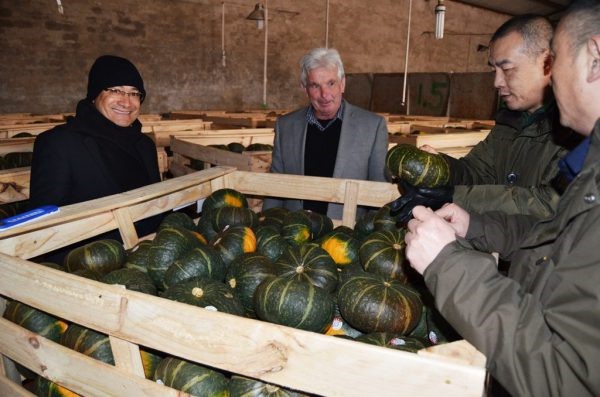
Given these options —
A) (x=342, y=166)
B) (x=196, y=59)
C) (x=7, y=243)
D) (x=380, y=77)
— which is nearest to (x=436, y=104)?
(x=380, y=77)

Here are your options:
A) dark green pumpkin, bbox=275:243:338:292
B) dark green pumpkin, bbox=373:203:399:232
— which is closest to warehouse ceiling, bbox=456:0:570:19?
dark green pumpkin, bbox=373:203:399:232

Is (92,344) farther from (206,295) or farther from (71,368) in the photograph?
(206,295)

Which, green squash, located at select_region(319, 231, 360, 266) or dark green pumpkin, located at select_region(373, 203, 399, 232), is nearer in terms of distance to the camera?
green squash, located at select_region(319, 231, 360, 266)

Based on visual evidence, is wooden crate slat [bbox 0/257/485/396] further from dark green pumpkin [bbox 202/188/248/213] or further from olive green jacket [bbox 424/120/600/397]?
dark green pumpkin [bbox 202/188/248/213]

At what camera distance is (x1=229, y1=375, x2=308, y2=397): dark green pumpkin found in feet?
4.83

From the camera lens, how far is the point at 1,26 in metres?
9.65

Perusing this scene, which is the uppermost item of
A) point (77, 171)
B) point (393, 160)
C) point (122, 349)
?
point (393, 160)

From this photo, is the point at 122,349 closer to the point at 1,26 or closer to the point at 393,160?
the point at 393,160

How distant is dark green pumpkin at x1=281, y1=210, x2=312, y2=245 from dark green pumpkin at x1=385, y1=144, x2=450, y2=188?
633 millimetres

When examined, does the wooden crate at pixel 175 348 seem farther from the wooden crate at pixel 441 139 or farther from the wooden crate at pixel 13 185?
the wooden crate at pixel 441 139

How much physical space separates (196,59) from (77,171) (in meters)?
10.8

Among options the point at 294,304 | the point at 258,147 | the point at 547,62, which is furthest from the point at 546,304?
the point at 258,147

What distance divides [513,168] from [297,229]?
1310mm

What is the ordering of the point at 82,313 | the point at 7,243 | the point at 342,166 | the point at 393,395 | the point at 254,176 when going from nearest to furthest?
the point at 393,395 → the point at 82,313 → the point at 7,243 → the point at 254,176 → the point at 342,166
